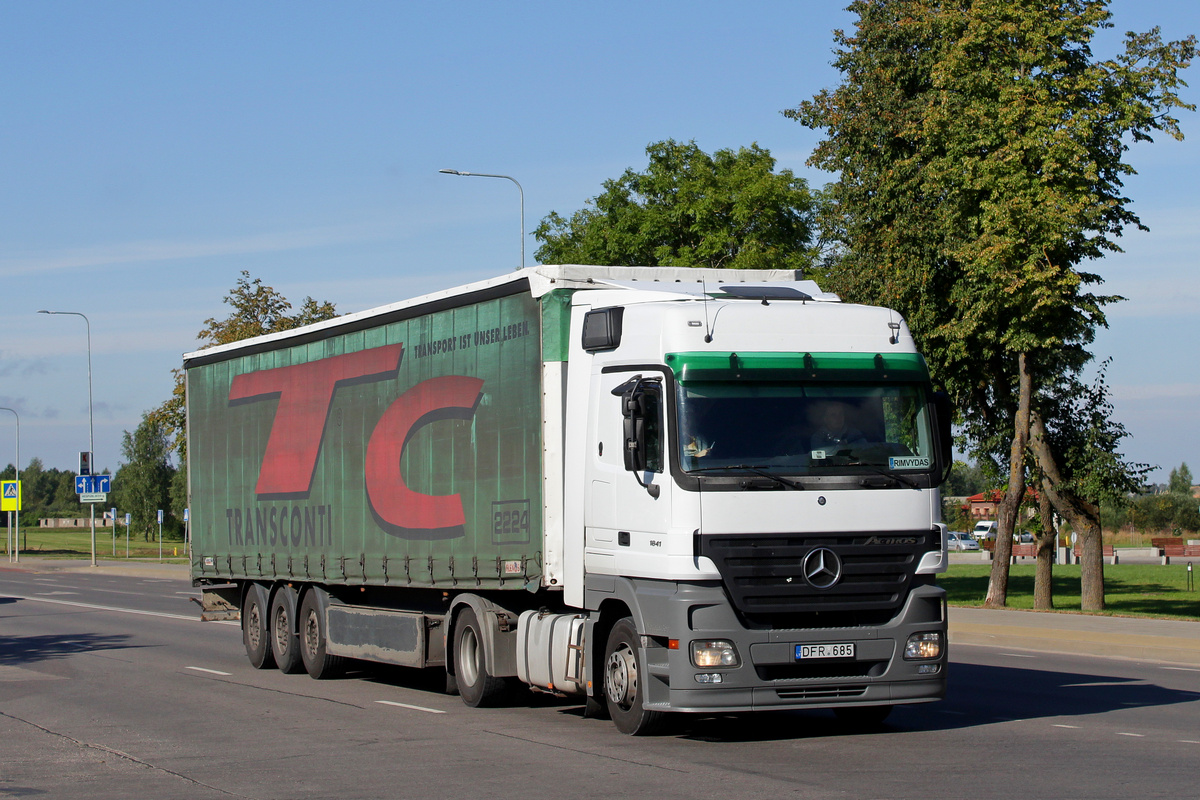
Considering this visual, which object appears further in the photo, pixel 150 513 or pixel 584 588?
pixel 150 513

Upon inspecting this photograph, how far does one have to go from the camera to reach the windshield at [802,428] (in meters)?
10.3

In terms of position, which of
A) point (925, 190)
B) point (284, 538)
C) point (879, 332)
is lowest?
point (284, 538)

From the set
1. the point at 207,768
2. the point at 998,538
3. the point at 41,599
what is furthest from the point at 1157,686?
the point at 41,599

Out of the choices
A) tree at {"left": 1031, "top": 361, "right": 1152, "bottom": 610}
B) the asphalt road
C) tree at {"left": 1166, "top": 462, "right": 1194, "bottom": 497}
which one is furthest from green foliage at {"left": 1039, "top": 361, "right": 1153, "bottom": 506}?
tree at {"left": 1166, "top": 462, "right": 1194, "bottom": 497}

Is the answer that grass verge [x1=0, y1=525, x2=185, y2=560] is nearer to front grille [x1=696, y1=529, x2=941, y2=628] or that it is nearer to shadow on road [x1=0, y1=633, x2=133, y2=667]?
shadow on road [x1=0, y1=633, x2=133, y2=667]

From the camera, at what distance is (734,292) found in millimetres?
11477

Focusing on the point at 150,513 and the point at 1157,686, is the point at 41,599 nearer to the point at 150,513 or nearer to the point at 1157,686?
the point at 1157,686

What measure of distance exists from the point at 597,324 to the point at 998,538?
21142mm

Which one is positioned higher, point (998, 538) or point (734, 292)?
point (734, 292)

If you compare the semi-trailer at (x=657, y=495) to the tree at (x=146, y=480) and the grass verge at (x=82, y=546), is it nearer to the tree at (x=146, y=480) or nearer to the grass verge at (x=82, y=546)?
the grass verge at (x=82, y=546)

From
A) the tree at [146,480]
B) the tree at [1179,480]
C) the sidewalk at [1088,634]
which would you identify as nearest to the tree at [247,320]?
the sidewalk at [1088,634]

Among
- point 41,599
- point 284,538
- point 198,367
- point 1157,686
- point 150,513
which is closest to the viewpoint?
point 1157,686

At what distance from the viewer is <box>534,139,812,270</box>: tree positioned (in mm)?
37188

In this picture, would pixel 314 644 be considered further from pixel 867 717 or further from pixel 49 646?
pixel 49 646
